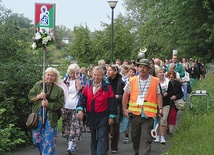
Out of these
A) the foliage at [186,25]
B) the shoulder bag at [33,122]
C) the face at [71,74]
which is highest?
the foliage at [186,25]

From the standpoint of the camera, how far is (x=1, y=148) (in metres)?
8.63

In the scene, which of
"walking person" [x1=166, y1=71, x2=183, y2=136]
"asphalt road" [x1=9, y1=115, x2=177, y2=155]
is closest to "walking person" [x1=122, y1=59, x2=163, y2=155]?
"asphalt road" [x1=9, y1=115, x2=177, y2=155]

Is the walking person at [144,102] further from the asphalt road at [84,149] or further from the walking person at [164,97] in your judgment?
the walking person at [164,97]

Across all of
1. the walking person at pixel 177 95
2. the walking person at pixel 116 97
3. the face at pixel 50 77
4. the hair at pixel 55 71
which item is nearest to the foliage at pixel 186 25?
the walking person at pixel 177 95

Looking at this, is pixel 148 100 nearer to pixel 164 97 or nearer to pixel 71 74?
pixel 71 74

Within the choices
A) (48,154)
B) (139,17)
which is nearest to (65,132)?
(48,154)

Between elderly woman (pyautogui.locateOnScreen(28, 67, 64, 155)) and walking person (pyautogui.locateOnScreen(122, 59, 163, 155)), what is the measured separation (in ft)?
4.33

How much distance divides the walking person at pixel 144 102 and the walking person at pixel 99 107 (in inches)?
16.1

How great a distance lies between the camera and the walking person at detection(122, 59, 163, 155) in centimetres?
927

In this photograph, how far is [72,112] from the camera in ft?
37.2

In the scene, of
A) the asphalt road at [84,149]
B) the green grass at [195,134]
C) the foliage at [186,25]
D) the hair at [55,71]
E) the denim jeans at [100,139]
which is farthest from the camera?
the foliage at [186,25]

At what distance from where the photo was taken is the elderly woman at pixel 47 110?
9414 millimetres

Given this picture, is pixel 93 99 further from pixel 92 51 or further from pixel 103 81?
pixel 92 51

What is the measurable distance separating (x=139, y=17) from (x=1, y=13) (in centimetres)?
6475
